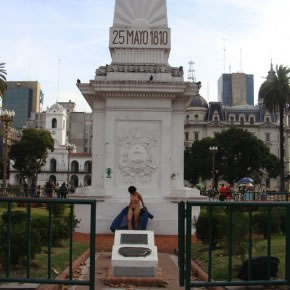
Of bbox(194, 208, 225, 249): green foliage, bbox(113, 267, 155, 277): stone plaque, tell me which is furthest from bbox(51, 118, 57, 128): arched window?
bbox(113, 267, 155, 277): stone plaque

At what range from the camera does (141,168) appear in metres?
17.1

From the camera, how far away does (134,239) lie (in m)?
9.77

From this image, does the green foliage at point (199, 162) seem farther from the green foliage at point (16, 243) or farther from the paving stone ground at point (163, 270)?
the green foliage at point (16, 243)

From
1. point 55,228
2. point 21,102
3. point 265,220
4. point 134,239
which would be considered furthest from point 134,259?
point 21,102

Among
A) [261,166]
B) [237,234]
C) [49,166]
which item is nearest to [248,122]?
[261,166]

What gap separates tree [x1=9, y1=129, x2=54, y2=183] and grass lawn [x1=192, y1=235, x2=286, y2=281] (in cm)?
7249

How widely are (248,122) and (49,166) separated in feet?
141

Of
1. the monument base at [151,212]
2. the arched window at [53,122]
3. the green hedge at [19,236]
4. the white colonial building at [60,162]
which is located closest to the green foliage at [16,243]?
the green hedge at [19,236]

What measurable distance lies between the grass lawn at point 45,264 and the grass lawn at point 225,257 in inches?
100.0

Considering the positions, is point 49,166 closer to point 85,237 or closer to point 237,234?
point 85,237

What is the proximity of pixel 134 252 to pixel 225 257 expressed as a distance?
218 cm

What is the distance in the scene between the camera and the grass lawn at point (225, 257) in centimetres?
853

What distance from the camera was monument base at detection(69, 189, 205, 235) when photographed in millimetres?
16781

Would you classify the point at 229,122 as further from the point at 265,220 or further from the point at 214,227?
the point at 265,220
